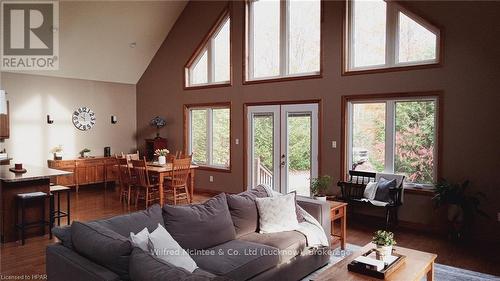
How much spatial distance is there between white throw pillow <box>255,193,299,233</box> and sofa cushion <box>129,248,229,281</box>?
1778mm

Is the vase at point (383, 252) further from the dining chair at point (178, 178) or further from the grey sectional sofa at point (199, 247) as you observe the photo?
the dining chair at point (178, 178)

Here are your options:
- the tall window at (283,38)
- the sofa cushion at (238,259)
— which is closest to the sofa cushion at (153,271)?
the sofa cushion at (238,259)

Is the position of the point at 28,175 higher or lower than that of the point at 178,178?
higher

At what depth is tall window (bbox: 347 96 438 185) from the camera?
17.8 feet

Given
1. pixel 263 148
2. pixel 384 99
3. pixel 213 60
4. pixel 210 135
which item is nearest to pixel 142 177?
pixel 210 135

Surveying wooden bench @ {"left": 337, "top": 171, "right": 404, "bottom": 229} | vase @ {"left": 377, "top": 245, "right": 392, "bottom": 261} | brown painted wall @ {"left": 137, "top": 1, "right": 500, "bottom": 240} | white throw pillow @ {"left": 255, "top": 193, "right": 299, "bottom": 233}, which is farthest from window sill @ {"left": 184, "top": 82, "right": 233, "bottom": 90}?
vase @ {"left": 377, "top": 245, "right": 392, "bottom": 261}

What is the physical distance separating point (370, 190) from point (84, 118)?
266 inches

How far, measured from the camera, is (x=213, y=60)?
809 centimetres

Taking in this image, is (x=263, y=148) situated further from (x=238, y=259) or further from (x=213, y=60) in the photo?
(x=238, y=259)

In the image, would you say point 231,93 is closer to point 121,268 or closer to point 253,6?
→ point 253,6

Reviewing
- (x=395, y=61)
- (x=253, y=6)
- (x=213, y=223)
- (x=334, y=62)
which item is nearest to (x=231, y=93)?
(x=253, y=6)

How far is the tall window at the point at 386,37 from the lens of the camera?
5.40 metres

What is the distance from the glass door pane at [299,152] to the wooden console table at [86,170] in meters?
3.69

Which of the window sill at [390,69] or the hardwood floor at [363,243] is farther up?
the window sill at [390,69]
